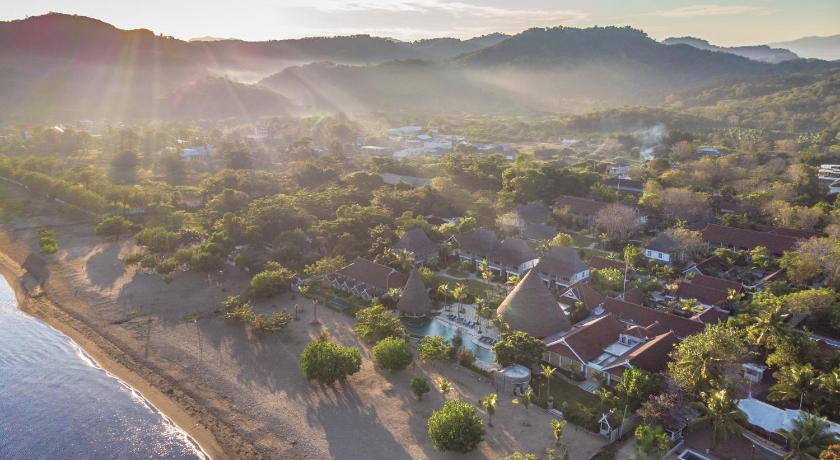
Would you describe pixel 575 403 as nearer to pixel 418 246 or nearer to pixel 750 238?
pixel 418 246

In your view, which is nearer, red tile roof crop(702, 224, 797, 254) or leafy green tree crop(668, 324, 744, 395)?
leafy green tree crop(668, 324, 744, 395)

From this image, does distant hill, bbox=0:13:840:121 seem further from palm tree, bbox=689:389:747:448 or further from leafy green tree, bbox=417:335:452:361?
palm tree, bbox=689:389:747:448

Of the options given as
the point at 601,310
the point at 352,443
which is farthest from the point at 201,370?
the point at 601,310

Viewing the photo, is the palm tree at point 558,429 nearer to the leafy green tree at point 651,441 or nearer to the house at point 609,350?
the leafy green tree at point 651,441

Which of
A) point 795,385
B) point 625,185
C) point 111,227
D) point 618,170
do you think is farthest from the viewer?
point 618,170

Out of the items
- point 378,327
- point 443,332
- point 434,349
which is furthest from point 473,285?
point 434,349

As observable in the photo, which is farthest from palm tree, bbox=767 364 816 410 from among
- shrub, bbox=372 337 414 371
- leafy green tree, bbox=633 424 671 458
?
shrub, bbox=372 337 414 371

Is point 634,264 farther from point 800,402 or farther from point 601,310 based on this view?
point 800,402
